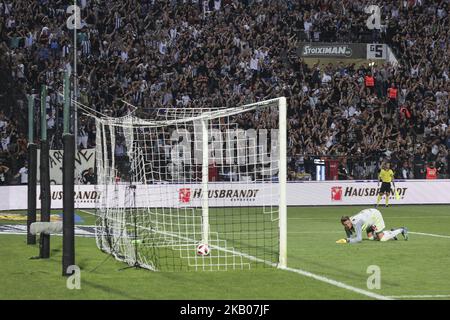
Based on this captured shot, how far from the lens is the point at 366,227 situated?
2069 cm

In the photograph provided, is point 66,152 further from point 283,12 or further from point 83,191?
point 283,12

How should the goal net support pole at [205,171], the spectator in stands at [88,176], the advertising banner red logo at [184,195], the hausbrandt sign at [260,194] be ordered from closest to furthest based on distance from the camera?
Answer: the goal net support pole at [205,171]
the hausbrandt sign at [260,194]
the advertising banner red logo at [184,195]
the spectator in stands at [88,176]

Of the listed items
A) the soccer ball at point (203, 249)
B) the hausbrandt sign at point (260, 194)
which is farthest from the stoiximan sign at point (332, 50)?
the soccer ball at point (203, 249)

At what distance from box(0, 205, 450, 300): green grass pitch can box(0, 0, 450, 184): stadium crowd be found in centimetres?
1577

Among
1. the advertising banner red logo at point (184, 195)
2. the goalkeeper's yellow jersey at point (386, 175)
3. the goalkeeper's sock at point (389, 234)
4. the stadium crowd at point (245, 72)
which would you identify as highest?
the stadium crowd at point (245, 72)

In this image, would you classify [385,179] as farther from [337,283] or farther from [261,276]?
[337,283]

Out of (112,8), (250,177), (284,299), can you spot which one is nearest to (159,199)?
(250,177)

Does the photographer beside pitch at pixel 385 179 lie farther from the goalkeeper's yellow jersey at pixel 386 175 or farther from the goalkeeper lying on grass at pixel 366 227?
the goalkeeper lying on grass at pixel 366 227

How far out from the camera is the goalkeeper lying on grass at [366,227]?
1981 cm

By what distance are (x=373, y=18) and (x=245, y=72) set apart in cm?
962

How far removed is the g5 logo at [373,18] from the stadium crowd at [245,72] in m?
0.40

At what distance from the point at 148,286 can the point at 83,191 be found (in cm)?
2188

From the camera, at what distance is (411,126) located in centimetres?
4112

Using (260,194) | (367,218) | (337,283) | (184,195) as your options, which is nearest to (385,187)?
(260,194)
